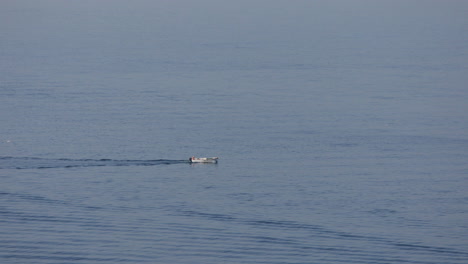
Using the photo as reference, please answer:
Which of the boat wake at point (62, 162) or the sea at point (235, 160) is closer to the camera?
the sea at point (235, 160)

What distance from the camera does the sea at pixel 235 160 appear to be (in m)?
67.1

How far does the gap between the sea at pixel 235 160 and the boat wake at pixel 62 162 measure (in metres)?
0.24

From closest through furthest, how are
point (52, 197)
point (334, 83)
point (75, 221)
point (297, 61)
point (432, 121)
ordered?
point (75, 221)
point (52, 197)
point (432, 121)
point (334, 83)
point (297, 61)

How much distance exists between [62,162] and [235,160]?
16982 mm

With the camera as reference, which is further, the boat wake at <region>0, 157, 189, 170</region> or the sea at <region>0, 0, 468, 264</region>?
the boat wake at <region>0, 157, 189, 170</region>

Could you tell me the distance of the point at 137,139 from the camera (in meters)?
96.6

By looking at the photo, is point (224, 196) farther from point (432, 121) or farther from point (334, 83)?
point (334, 83)

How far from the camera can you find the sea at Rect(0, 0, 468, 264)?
6706 cm

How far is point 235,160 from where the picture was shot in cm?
9031

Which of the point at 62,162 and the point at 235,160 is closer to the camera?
the point at 62,162

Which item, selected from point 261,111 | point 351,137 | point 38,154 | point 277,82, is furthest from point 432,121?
point 38,154

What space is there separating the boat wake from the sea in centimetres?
24

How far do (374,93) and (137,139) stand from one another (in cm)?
3917

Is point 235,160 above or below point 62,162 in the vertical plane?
above
